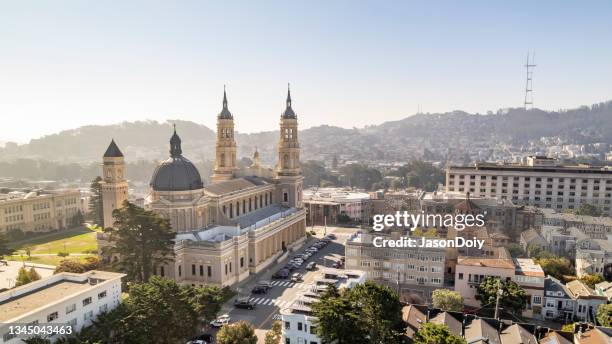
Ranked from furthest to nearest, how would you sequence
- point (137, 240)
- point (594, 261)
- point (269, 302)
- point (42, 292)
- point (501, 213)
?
point (501, 213) → point (594, 261) → point (269, 302) → point (137, 240) → point (42, 292)

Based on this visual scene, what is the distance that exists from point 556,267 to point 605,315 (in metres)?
14.9

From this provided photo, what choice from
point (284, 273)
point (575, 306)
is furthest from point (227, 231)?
point (575, 306)

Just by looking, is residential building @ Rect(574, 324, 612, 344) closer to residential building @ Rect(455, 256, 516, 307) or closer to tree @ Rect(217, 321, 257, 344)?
residential building @ Rect(455, 256, 516, 307)

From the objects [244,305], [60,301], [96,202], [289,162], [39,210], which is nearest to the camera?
[60,301]

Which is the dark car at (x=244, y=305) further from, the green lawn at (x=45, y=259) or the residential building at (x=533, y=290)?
the green lawn at (x=45, y=259)

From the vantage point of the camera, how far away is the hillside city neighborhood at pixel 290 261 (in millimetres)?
32906

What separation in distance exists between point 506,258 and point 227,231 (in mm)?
34292

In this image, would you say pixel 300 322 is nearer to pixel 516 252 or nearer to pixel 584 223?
pixel 516 252

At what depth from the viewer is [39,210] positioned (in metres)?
83.2

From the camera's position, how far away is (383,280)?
2037 inches

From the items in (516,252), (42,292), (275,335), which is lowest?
(275,335)

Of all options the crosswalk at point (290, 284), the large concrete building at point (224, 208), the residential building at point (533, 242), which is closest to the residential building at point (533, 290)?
the residential building at point (533, 242)

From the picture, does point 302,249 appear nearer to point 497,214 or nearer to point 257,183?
point 257,183

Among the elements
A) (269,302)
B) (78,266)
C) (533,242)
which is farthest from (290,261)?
(533,242)
